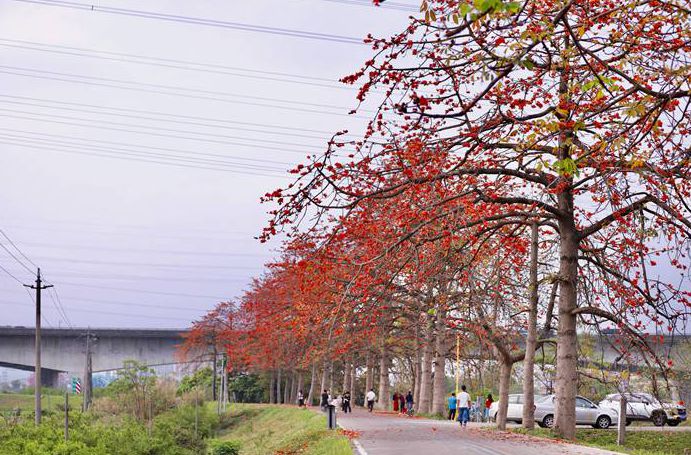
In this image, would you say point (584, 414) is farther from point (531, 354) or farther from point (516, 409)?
point (531, 354)

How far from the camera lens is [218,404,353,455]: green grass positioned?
79.5 feet

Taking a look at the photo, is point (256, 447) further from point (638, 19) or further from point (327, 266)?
point (638, 19)

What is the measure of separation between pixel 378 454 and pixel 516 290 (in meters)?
13.0

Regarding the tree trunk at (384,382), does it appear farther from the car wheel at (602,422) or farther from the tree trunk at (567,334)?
the tree trunk at (567,334)

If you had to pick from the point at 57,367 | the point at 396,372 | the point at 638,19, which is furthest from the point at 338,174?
the point at 57,367

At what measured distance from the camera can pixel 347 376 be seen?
65.1 metres

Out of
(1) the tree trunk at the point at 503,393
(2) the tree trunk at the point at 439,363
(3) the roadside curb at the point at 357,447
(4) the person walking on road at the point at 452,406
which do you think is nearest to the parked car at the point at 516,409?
(4) the person walking on road at the point at 452,406

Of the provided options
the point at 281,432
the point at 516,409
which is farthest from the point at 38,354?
the point at 516,409

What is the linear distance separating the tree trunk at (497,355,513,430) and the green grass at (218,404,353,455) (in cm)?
545

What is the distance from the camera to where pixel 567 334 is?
70.5 feet

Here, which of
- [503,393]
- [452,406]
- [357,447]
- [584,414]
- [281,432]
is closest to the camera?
[357,447]

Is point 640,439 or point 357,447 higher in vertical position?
point 357,447

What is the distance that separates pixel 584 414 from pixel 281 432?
1634 cm

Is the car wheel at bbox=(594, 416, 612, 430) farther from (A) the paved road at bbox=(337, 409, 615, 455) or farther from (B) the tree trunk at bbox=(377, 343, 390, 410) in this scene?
(A) the paved road at bbox=(337, 409, 615, 455)
